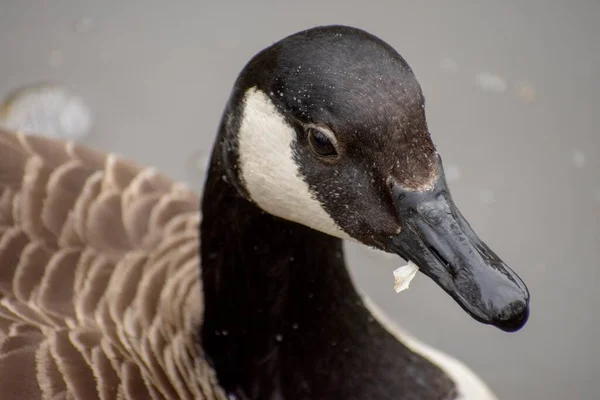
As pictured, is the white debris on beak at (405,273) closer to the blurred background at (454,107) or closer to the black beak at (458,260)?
the black beak at (458,260)

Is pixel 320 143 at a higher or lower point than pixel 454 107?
higher

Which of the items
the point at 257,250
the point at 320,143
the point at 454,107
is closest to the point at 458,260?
the point at 320,143

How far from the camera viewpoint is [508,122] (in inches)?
125

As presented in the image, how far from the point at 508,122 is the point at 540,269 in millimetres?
661

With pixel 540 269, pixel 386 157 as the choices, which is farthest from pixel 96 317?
pixel 540 269

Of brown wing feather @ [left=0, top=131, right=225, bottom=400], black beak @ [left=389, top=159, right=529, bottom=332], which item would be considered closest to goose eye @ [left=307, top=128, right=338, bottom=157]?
black beak @ [left=389, top=159, right=529, bottom=332]

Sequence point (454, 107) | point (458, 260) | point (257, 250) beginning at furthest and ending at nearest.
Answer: point (454, 107) → point (257, 250) → point (458, 260)

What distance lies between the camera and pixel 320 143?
1327 mm

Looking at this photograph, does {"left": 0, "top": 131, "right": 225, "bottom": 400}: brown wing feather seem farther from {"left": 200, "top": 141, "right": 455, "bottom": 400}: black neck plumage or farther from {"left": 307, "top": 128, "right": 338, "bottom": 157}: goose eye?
{"left": 307, "top": 128, "right": 338, "bottom": 157}: goose eye

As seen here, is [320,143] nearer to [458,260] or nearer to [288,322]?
[458,260]

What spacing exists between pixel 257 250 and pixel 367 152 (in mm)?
430

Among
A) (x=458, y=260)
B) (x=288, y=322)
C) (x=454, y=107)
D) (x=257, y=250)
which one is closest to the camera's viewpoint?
(x=458, y=260)

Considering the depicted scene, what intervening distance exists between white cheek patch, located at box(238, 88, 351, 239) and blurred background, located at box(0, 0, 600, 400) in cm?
143

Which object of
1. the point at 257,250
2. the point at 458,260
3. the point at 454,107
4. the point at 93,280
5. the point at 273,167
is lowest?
the point at 454,107
